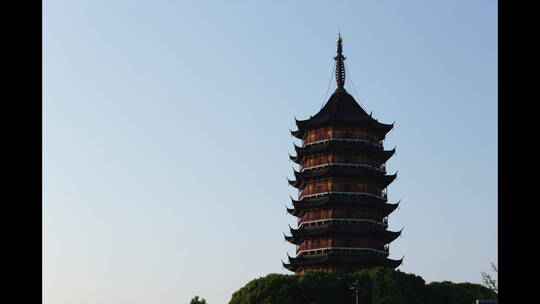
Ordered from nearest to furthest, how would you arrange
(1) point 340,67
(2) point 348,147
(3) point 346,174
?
1. (3) point 346,174
2. (2) point 348,147
3. (1) point 340,67

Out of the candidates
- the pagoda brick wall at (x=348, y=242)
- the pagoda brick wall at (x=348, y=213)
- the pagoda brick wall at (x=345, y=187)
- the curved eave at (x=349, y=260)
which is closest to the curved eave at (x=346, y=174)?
the pagoda brick wall at (x=345, y=187)

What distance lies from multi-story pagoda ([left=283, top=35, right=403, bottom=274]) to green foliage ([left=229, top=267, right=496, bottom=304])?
243 inches

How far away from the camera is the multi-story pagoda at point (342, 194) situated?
79.0 meters

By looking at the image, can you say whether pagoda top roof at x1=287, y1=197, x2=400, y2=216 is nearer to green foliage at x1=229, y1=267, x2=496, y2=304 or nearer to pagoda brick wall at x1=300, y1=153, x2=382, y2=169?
pagoda brick wall at x1=300, y1=153, x2=382, y2=169

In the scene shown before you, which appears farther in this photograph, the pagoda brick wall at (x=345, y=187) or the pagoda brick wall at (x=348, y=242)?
the pagoda brick wall at (x=345, y=187)

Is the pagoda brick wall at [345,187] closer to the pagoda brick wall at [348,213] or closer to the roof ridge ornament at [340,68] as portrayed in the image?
the pagoda brick wall at [348,213]

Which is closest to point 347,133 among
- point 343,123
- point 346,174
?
point 343,123

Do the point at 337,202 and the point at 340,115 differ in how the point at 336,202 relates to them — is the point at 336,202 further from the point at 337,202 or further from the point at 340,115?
the point at 340,115

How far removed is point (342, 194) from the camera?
80.4m

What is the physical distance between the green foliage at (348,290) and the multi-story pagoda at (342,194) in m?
6.17

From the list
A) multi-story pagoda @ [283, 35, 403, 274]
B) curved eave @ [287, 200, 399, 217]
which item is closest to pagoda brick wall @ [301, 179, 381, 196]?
multi-story pagoda @ [283, 35, 403, 274]

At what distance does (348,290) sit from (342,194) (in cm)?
1255

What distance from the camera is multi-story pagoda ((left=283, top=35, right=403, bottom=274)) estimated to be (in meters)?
79.0

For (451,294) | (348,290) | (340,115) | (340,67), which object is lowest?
(451,294)
